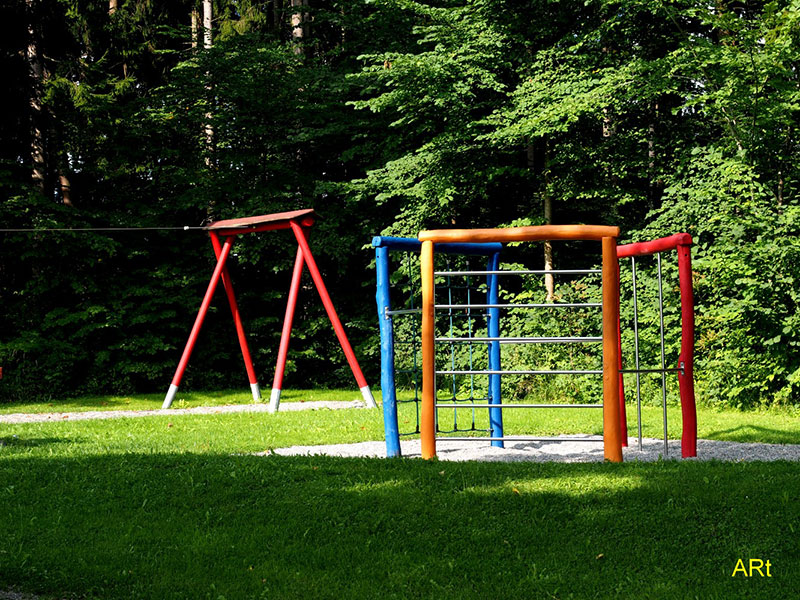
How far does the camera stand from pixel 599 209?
1633 cm

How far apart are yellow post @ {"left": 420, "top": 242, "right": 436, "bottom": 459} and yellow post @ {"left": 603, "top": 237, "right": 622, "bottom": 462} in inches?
53.6

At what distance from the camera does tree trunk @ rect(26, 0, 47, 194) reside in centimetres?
1621

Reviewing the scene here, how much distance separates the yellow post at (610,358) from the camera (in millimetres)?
6324

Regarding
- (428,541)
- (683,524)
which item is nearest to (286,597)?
(428,541)

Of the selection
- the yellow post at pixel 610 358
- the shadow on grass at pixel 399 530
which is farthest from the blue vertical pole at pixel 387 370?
the yellow post at pixel 610 358

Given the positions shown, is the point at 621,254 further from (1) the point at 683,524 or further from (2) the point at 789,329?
(2) the point at 789,329

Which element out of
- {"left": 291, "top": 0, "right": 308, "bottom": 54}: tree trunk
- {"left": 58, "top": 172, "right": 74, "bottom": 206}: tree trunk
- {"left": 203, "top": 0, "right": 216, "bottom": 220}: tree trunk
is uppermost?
{"left": 291, "top": 0, "right": 308, "bottom": 54}: tree trunk

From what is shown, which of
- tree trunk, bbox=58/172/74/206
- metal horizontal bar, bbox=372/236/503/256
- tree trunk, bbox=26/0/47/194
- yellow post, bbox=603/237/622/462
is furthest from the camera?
tree trunk, bbox=58/172/74/206

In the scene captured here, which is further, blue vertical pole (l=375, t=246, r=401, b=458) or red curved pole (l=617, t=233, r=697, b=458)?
blue vertical pole (l=375, t=246, r=401, b=458)

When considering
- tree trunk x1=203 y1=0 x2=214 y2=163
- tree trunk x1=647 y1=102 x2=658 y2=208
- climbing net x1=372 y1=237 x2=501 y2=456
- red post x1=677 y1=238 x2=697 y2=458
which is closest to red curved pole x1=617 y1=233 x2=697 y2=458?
red post x1=677 y1=238 x2=697 y2=458

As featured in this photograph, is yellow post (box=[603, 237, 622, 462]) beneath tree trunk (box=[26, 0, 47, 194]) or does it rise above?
beneath

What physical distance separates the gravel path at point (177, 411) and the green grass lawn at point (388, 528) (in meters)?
4.97

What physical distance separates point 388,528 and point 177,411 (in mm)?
8581

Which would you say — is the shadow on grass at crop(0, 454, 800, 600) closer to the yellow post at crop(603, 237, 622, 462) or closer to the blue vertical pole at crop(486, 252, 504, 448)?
the yellow post at crop(603, 237, 622, 462)
